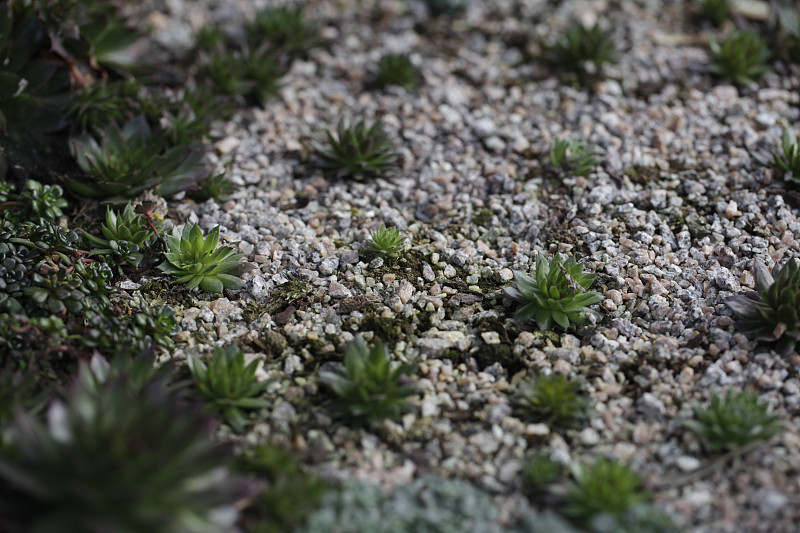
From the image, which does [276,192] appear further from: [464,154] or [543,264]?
[543,264]

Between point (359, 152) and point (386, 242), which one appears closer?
point (386, 242)

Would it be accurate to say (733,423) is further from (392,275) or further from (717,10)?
(717,10)

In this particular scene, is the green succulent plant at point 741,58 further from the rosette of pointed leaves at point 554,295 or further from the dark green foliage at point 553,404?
the dark green foliage at point 553,404

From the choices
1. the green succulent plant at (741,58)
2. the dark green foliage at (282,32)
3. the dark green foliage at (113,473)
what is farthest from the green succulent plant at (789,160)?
the dark green foliage at (113,473)

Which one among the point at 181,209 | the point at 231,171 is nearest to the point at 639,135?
the point at 231,171

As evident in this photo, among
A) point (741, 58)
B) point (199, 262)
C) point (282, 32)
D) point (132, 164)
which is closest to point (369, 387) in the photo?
point (199, 262)

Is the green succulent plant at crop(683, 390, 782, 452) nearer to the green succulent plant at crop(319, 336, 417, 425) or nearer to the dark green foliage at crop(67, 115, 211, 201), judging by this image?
the green succulent plant at crop(319, 336, 417, 425)

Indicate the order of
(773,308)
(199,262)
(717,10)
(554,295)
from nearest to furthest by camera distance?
(773,308) < (554,295) < (199,262) < (717,10)
